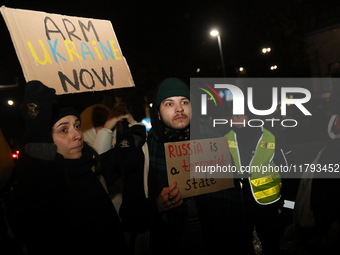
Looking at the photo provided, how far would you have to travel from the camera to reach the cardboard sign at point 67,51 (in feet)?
5.75

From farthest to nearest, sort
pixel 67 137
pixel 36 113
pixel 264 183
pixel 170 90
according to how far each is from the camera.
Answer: pixel 264 183, pixel 170 90, pixel 67 137, pixel 36 113

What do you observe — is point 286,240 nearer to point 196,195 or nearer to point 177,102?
point 196,195

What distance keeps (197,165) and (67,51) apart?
148 centimetres

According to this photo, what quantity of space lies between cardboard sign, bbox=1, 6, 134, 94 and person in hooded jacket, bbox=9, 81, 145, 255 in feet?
0.74

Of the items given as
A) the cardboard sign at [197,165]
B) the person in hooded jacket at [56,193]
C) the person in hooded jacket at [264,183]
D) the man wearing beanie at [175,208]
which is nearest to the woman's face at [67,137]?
the person in hooded jacket at [56,193]

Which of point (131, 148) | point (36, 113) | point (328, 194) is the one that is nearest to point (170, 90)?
A: point (131, 148)

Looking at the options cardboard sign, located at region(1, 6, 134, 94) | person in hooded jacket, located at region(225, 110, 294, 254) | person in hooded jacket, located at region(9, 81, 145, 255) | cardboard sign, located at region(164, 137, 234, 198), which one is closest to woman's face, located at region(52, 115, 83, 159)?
person in hooded jacket, located at region(9, 81, 145, 255)

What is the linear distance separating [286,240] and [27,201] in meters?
2.95

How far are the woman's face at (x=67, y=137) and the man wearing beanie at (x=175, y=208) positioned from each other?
587mm

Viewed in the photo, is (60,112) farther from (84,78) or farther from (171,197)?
(171,197)

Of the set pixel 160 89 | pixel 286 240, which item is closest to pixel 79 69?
pixel 160 89

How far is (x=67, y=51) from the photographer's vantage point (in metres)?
1.98

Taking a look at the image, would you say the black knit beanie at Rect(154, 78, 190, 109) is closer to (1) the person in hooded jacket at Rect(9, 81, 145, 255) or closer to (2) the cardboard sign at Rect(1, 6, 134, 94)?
(2) the cardboard sign at Rect(1, 6, 134, 94)

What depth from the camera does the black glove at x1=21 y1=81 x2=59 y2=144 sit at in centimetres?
156
